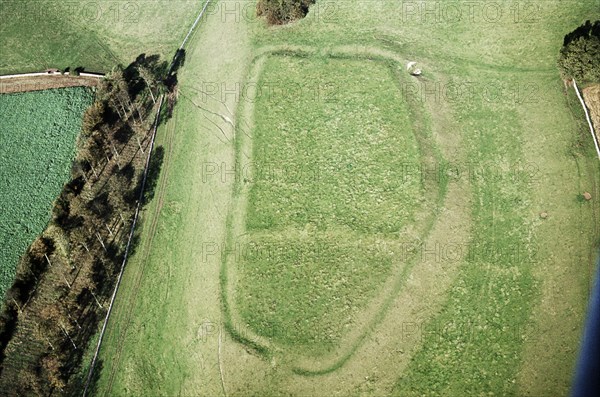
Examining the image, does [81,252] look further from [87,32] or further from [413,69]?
[413,69]

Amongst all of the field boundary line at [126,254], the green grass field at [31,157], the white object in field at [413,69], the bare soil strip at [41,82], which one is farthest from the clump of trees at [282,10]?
the green grass field at [31,157]

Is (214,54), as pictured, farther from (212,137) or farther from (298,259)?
(298,259)

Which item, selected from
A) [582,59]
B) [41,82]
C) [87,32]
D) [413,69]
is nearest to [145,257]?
[41,82]

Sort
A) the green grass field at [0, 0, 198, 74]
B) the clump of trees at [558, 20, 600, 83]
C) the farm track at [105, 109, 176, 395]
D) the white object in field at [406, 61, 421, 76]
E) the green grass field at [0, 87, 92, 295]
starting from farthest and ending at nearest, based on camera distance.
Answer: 1. the green grass field at [0, 0, 198, 74]
2. the white object in field at [406, 61, 421, 76]
3. the clump of trees at [558, 20, 600, 83]
4. the green grass field at [0, 87, 92, 295]
5. the farm track at [105, 109, 176, 395]

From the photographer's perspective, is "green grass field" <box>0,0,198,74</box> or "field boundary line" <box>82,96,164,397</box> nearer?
"field boundary line" <box>82,96,164,397</box>

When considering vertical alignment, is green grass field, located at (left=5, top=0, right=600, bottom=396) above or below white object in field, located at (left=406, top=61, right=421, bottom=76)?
below

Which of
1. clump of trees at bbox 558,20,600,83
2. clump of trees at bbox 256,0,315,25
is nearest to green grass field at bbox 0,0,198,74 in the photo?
clump of trees at bbox 256,0,315,25

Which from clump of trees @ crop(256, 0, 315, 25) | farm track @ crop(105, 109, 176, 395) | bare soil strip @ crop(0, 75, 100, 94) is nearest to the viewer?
farm track @ crop(105, 109, 176, 395)

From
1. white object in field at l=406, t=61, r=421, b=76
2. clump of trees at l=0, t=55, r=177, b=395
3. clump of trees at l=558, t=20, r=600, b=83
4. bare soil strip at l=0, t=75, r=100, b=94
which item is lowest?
clump of trees at l=0, t=55, r=177, b=395

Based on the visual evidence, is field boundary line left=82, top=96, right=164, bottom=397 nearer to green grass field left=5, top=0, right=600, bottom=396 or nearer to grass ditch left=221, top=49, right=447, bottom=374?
green grass field left=5, top=0, right=600, bottom=396
